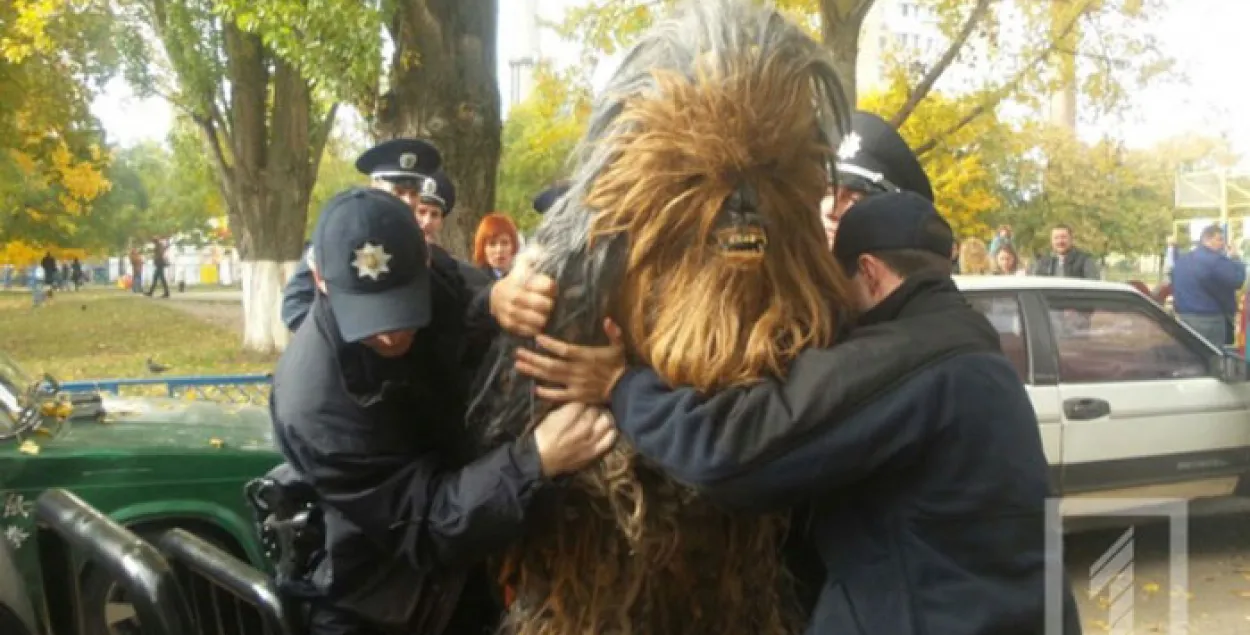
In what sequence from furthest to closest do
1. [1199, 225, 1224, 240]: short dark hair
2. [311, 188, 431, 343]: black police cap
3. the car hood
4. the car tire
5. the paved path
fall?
[1199, 225, 1224, 240]: short dark hair, the paved path, the car hood, the car tire, [311, 188, 431, 343]: black police cap

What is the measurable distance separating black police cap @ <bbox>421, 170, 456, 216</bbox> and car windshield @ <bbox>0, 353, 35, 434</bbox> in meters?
1.95

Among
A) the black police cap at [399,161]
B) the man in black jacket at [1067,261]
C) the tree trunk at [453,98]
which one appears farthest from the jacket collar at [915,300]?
the man in black jacket at [1067,261]

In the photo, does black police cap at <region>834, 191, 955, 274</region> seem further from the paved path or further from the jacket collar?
the paved path

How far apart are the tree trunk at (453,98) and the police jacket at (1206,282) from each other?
7.97 metres

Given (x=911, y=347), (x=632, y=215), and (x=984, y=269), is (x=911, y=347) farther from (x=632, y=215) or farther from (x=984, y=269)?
(x=984, y=269)

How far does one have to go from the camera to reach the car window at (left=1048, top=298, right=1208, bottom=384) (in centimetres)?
651

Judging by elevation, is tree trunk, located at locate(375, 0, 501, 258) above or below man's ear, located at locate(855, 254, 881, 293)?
above

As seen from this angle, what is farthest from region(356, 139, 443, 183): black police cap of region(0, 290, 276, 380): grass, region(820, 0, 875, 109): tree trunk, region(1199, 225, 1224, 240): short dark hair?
region(1199, 225, 1224, 240): short dark hair

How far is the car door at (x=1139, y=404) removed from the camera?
6395 millimetres

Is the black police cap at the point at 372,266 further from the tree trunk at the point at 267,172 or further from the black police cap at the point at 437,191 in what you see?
the tree trunk at the point at 267,172

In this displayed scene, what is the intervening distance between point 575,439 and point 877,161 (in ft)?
2.70

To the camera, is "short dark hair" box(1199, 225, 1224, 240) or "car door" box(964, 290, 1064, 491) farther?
"short dark hair" box(1199, 225, 1224, 240)

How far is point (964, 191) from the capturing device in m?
22.1

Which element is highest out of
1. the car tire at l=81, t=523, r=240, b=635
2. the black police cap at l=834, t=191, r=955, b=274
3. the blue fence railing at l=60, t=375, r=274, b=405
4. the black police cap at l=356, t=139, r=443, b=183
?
the black police cap at l=356, t=139, r=443, b=183
